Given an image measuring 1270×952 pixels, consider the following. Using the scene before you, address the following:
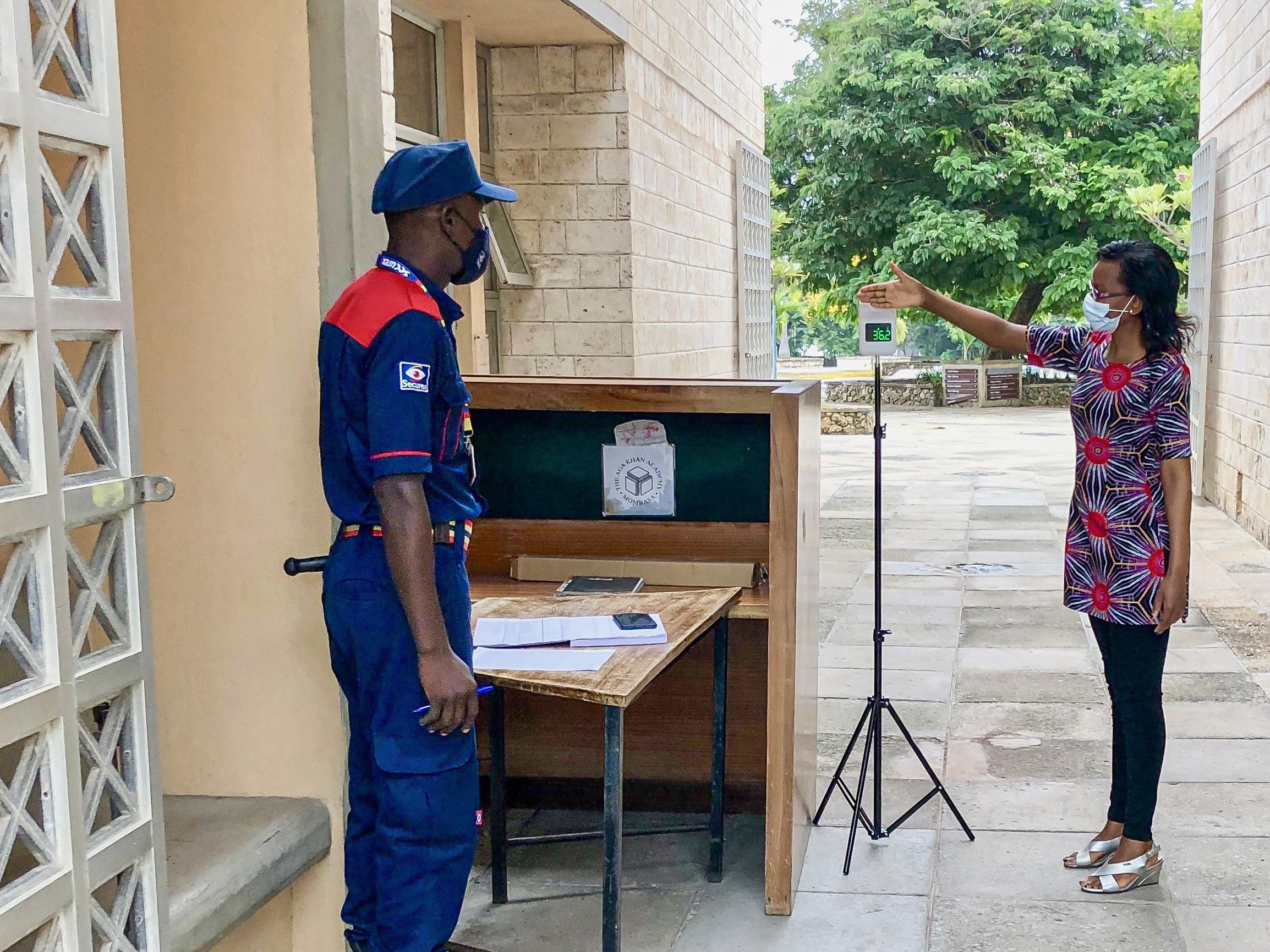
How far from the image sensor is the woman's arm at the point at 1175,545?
3.78 meters

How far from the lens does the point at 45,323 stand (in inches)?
82.4

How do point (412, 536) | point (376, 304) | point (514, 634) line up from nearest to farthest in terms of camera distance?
point (412, 536) < point (376, 304) < point (514, 634)

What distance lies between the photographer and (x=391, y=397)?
258 centimetres

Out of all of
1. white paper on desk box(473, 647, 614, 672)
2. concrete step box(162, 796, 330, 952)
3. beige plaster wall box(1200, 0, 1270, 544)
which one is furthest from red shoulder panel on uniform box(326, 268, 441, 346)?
beige plaster wall box(1200, 0, 1270, 544)

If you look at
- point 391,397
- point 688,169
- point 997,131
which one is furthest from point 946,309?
point 997,131

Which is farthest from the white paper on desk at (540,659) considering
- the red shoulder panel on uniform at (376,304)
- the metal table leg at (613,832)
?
the red shoulder panel on uniform at (376,304)

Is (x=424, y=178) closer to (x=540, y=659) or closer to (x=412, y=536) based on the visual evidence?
(x=412, y=536)

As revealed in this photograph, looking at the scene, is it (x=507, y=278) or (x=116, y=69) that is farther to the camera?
(x=507, y=278)

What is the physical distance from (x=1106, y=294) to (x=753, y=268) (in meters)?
11.1

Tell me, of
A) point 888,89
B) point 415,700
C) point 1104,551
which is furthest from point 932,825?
point 888,89

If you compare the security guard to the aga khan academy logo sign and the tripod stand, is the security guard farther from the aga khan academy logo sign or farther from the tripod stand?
the tripod stand

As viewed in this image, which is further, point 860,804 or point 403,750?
point 860,804

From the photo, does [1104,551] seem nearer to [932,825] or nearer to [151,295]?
[932,825]

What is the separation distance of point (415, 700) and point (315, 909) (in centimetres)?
91
